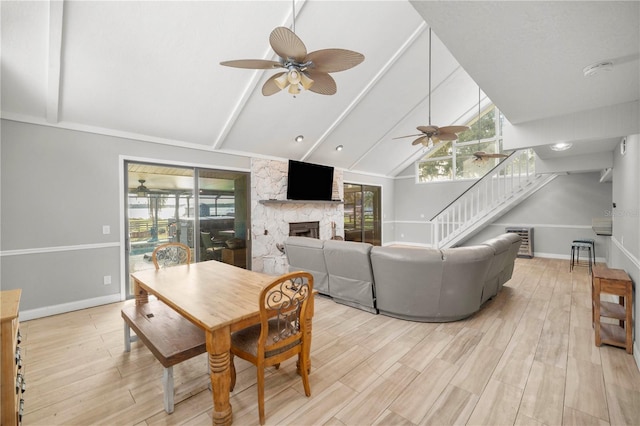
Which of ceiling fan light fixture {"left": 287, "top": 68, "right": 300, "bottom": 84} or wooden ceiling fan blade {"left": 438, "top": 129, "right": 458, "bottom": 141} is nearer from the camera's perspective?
ceiling fan light fixture {"left": 287, "top": 68, "right": 300, "bottom": 84}

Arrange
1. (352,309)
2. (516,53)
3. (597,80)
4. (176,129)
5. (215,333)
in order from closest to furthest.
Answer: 1. (215,333)
2. (516,53)
3. (597,80)
4. (352,309)
5. (176,129)

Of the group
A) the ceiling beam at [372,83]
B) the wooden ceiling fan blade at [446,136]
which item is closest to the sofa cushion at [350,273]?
the wooden ceiling fan blade at [446,136]

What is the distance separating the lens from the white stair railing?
6129 mm

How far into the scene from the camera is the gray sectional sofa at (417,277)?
9.71 ft

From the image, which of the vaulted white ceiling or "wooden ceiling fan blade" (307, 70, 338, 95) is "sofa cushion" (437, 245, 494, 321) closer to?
the vaulted white ceiling

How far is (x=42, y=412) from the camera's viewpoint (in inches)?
71.4

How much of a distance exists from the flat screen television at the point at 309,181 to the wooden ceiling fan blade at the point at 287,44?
162 inches

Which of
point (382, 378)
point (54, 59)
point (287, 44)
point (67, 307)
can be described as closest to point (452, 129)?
point (287, 44)

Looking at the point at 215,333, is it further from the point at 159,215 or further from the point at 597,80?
the point at 159,215

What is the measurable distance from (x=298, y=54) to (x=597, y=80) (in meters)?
2.25

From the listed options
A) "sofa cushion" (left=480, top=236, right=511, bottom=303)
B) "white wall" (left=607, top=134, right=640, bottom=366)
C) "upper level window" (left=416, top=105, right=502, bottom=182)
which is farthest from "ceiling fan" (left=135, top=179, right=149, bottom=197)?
"upper level window" (left=416, top=105, right=502, bottom=182)

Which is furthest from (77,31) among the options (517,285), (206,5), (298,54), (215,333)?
(517,285)

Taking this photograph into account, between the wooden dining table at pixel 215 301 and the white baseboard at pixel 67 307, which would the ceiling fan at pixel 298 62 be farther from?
the white baseboard at pixel 67 307

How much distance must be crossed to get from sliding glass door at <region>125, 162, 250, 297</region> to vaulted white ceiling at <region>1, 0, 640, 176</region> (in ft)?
1.92
